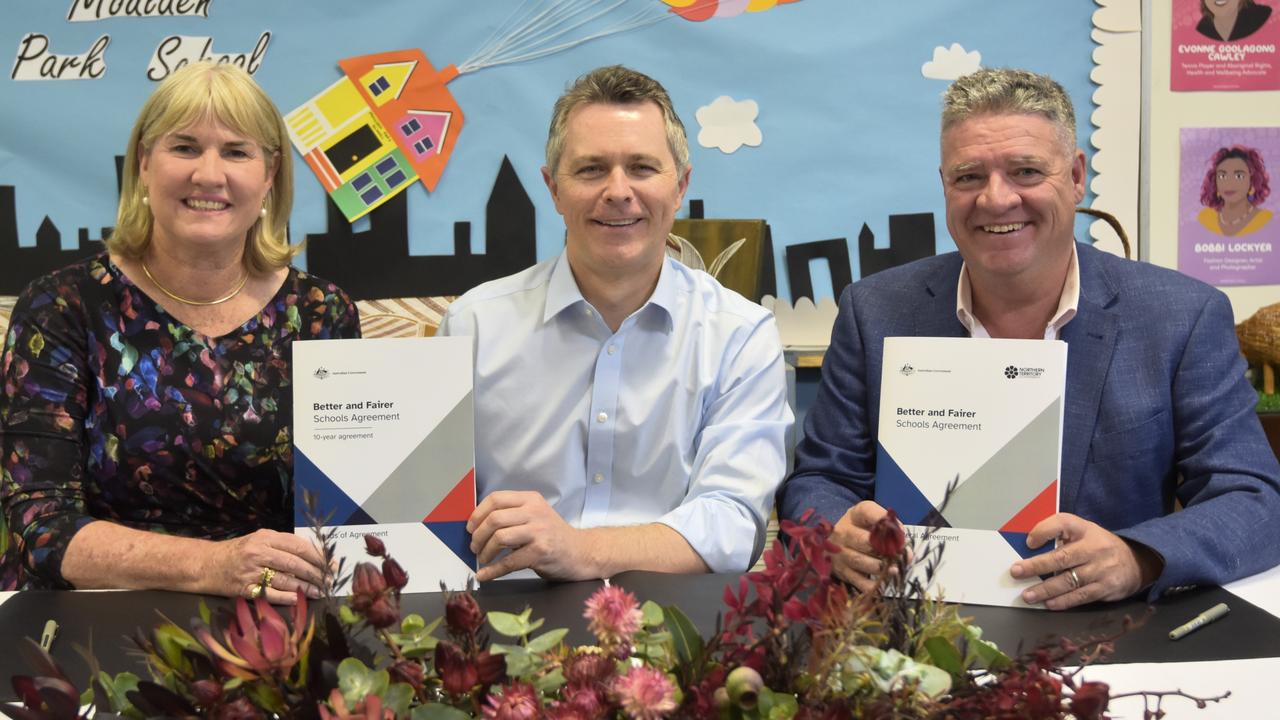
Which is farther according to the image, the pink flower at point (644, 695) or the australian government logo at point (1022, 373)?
the australian government logo at point (1022, 373)

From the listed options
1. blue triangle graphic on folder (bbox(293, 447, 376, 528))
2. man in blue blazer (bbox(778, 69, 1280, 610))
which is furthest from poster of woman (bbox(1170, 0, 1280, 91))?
blue triangle graphic on folder (bbox(293, 447, 376, 528))

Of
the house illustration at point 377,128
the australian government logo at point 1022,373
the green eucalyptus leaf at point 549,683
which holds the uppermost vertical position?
the house illustration at point 377,128

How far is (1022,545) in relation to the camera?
4.91 ft

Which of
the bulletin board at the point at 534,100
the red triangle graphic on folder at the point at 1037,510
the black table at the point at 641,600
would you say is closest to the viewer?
the black table at the point at 641,600

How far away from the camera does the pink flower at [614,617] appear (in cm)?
67

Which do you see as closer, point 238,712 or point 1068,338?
point 238,712

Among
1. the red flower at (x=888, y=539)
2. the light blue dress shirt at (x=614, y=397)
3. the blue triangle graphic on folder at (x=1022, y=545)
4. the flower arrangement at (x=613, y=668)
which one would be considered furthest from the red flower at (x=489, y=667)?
the light blue dress shirt at (x=614, y=397)

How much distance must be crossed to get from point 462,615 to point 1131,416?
1519 millimetres

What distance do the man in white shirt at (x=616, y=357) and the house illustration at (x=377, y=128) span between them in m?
1.56

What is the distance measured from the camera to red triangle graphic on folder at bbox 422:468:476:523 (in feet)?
5.16

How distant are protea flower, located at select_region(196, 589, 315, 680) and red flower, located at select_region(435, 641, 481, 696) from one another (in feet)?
0.29

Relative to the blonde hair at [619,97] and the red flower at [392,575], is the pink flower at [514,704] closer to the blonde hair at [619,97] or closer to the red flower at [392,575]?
the red flower at [392,575]

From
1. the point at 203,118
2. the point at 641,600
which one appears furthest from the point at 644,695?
the point at 203,118

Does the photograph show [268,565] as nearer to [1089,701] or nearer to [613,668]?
[613,668]
